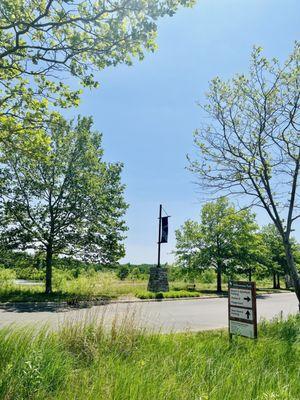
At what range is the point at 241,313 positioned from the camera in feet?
26.1

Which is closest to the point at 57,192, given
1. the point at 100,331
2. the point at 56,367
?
the point at 100,331

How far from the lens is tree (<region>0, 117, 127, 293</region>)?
20281 mm

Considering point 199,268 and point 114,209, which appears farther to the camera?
point 199,268

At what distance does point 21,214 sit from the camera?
2025cm

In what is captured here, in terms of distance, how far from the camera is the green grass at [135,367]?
12.7 feet

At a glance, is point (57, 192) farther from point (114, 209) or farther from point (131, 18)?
point (131, 18)

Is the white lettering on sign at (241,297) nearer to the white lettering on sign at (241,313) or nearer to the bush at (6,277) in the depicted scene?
the white lettering on sign at (241,313)

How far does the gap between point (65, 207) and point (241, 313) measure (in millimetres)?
14703

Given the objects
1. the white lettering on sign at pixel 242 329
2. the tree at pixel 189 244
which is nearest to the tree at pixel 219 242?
the tree at pixel 189 244

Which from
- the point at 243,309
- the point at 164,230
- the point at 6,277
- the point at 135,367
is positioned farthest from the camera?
the point at 164,230

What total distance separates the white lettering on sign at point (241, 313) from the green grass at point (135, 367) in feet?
2.29

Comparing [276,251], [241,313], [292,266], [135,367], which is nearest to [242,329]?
[241,313]

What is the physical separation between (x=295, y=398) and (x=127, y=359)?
235 cm

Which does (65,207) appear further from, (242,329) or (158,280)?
(242,329)
